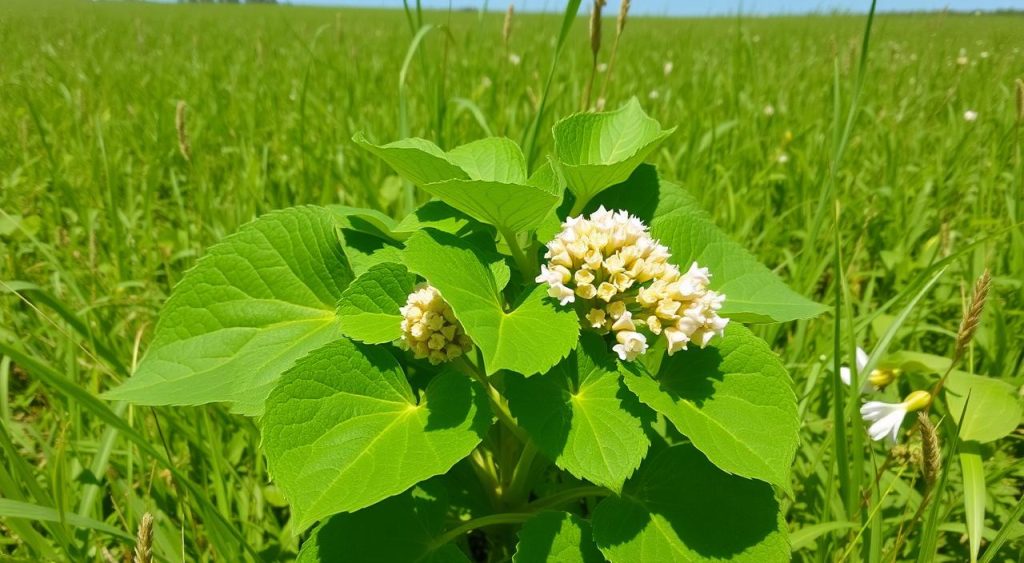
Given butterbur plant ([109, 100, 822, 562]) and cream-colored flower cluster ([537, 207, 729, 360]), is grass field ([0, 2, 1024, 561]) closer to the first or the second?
butterbur plant ([109, 100, 822, 562])

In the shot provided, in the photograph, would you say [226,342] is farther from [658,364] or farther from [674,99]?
[674,99]

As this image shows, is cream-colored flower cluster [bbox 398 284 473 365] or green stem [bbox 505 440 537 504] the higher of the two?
cream-colored flower cluster [bbox 398 284 473 365]

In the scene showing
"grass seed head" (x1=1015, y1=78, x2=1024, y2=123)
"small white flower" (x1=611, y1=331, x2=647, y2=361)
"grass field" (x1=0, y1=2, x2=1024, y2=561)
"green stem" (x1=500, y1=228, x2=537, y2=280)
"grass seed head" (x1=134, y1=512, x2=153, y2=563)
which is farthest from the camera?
"grass seed head" (x1=1015, y1=78, x2=1024, y2=123)

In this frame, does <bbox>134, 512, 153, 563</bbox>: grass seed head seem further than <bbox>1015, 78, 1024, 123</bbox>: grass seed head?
No

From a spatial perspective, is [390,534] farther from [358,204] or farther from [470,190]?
[358,204]

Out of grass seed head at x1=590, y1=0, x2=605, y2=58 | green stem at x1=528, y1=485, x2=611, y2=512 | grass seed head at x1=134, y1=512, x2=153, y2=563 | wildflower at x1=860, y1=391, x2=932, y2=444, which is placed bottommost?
green stem at x1=528, y1=485, x2=611, y2=512

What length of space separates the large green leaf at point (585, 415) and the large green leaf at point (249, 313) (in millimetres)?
470

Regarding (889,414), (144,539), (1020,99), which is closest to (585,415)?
(144,539)

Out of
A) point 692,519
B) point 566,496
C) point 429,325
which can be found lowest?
point 566,496

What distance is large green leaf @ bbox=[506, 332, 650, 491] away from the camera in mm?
Result: 1003

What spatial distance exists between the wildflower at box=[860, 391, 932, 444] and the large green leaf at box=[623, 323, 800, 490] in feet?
1.85

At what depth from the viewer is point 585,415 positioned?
1083 millimetres

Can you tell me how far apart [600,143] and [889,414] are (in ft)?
3.17

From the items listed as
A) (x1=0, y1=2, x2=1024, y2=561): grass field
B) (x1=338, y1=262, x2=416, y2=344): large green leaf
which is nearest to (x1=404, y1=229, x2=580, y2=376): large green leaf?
(x1=338, y1=262, x2=416, y2=344): large green leaf
